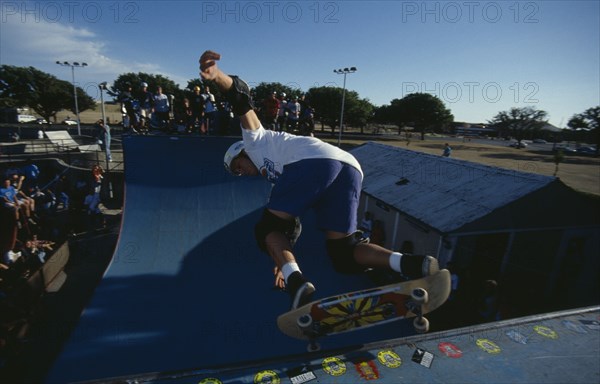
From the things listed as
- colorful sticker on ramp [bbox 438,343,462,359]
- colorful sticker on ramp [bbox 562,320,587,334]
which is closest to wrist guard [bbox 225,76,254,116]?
colorful sticker on ramp [bbox 438,343,462,359]

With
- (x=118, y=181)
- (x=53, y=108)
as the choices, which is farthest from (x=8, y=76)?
(x=118, y=181)

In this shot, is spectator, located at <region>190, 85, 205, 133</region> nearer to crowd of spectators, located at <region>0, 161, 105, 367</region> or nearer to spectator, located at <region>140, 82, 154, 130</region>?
spectator, located at <region>140, 82, 154, 130</region>

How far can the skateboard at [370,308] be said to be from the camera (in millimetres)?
2568

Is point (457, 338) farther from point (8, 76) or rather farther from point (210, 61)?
point (8, 76)

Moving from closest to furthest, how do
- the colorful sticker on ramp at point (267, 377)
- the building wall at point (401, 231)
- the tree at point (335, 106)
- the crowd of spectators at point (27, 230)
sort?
the colorful sticker on ramp at point (267, 377)
the crowd of spectators at point (27, 230)
the building wall at point (401, 231)
the tree at point (335, 106)

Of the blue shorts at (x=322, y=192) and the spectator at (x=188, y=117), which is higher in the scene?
the spectator at (x=188, y=117)

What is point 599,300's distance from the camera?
9.61m

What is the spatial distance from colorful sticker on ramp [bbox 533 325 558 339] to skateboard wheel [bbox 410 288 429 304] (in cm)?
240

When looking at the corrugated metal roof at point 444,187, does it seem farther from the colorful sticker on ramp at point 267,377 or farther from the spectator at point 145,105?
the spectator at point 145,105

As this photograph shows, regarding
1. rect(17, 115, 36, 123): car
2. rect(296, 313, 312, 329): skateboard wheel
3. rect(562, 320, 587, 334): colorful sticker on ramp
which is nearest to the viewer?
rect(296, 313, 312, 329): skateboard wheel

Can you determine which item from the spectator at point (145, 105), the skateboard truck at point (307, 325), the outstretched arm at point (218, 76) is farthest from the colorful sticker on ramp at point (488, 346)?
the spectator at point (145, 105)

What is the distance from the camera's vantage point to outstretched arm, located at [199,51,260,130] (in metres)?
2.55

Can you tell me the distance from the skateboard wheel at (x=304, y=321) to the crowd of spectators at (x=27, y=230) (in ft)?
21.0

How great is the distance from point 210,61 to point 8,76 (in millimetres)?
77609
